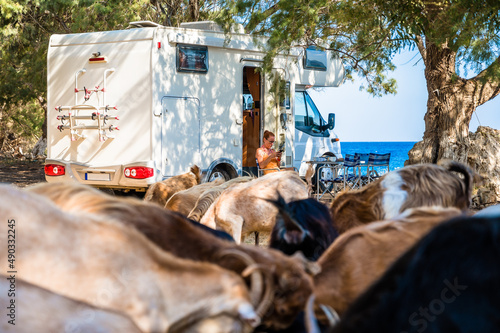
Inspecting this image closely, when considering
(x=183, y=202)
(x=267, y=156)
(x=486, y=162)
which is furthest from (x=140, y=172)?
(x=486, y=162)

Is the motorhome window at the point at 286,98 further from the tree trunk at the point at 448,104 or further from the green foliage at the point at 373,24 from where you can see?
the tree trunk at the point at 448,104

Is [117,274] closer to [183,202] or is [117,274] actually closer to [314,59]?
[183,202]

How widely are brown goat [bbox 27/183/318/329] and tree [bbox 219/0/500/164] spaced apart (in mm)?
→ 7940

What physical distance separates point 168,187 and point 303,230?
6918 millimetres

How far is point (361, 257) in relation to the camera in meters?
1.97

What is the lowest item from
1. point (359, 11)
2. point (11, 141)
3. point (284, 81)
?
point (11, 141)

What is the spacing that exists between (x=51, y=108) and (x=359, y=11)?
23.4 feet

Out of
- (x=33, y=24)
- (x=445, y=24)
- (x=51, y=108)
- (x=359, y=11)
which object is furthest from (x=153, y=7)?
(x=445, y=24)

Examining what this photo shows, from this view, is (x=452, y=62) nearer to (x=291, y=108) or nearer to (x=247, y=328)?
(x=291, y=108)

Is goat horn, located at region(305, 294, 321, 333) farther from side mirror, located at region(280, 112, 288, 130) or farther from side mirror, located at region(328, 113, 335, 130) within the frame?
side mirror, located at region(328, 113, 335, 130)

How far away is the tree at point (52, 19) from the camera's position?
18.3 meters

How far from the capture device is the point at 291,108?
547 inches

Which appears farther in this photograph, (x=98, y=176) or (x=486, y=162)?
(x=486, y=162)

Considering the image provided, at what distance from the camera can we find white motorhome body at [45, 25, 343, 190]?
11.5 metres
